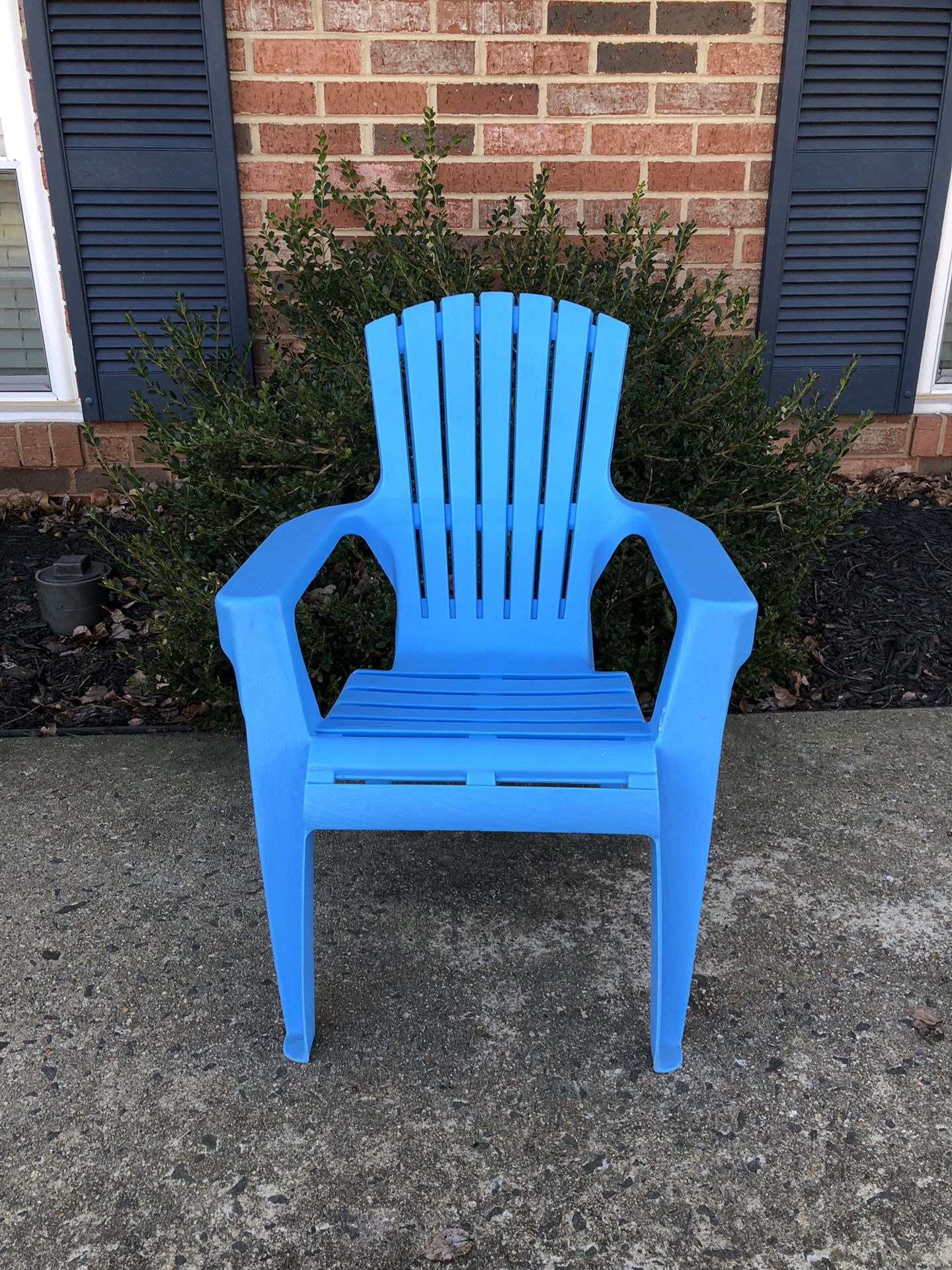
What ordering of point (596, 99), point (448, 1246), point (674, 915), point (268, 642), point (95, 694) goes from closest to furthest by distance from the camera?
point (448, 1246), point (268, 642), point (674, 915), point (95, 694), point (596, 99)

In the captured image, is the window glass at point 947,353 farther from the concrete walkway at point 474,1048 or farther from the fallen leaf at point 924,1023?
the fallen leaf at point 924,1023

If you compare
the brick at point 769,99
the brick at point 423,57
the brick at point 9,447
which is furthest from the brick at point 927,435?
the brick at point 9,447

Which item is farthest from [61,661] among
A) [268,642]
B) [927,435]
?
[927,435]

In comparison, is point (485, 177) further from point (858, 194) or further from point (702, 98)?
point (858, 194)

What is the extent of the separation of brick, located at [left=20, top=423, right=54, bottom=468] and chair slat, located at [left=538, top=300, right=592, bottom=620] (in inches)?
95.3

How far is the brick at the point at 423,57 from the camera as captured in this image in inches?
120

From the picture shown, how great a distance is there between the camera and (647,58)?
3.10m

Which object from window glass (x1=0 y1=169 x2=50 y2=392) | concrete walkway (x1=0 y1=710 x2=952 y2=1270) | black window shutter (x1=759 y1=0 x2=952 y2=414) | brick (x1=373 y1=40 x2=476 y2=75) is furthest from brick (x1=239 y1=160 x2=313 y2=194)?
concrete walkway (x1=0 y1=710 x2=952 y2=1270)

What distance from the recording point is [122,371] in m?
3.41

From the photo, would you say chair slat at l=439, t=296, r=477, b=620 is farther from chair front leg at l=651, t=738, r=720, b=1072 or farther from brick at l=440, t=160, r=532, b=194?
brick at l=440, t=160, r=532, b=194

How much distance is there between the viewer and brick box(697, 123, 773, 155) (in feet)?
10.5

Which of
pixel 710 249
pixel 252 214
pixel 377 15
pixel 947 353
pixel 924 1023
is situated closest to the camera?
pixel 924 1023

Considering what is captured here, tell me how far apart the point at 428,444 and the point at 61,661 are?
1571 mm

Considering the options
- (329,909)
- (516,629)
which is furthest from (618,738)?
(329,909)
